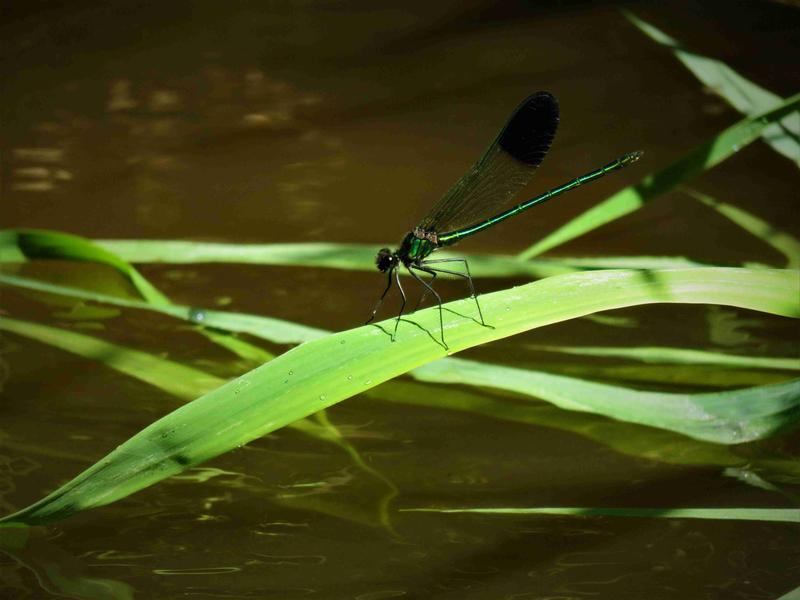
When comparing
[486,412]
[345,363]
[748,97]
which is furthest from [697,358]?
[345,363]

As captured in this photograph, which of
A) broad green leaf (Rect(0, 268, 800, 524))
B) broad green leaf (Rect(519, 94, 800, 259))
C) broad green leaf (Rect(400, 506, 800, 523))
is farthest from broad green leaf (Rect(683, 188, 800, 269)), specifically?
broad green leaf (Rect(400, 506, 800, 523))

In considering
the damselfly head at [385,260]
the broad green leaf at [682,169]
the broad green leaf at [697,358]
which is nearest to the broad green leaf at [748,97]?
the broad green leaf at [682,169]

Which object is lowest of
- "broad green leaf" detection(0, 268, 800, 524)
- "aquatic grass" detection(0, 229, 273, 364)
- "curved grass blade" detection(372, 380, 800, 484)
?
"curved grass blade" detection(372, 380, 800, 484)

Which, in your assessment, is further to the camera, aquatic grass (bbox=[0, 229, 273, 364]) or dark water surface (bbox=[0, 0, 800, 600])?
aquatic grass (bbox=[0, 229, 273, 364])

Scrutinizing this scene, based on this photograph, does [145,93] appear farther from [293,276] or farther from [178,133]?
[293,276]

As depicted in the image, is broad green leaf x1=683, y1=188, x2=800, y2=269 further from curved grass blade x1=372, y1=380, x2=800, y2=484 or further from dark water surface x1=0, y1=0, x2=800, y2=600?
curved grass blade x1=372, y1=380, x2=800, y2=484

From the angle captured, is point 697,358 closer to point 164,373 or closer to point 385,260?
point 385,260
